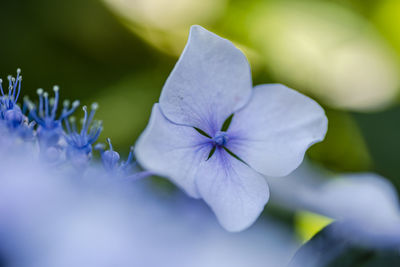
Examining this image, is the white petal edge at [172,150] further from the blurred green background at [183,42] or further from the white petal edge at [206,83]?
the blurred green background at [183,42]

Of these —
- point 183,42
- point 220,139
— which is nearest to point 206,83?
point 220,139

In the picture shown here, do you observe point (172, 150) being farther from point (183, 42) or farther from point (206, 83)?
point (183, 42)

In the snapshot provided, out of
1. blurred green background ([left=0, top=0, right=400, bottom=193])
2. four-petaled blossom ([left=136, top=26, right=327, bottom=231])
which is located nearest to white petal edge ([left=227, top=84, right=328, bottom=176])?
four-petaled blossom ([left=136, top=26, right=327, bottom=231])

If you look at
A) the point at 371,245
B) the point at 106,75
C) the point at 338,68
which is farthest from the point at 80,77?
the point at 371,245

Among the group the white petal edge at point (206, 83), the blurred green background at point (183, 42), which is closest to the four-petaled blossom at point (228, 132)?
the white petal edge at point (206, 83)

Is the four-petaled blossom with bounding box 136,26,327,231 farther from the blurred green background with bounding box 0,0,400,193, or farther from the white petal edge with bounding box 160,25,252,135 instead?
the blurred green background with bounding box 0,0,400,193

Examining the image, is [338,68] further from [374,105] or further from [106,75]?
[106,75]
